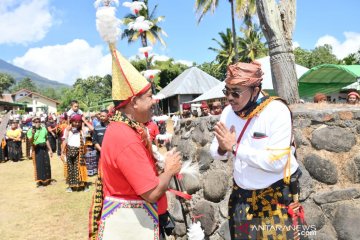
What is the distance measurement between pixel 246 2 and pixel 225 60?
915 inches

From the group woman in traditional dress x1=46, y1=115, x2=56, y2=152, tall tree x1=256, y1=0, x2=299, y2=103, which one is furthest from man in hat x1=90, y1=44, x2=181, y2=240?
woman in traditional dress x1=46, y1=115, x2=56, y2=152

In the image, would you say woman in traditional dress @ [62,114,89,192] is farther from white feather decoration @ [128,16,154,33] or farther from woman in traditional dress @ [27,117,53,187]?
white feather decoration @ [128,16,154,33]

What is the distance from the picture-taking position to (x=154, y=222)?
7.79ft

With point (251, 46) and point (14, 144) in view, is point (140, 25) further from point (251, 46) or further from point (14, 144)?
point (251, 46)

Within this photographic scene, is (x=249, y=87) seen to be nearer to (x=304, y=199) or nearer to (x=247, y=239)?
(x=247, y=239)

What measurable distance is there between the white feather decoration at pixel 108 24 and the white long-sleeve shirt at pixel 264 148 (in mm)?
1130

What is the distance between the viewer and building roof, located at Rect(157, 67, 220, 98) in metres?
31.0

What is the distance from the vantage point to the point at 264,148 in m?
2.48

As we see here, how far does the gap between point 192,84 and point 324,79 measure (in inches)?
704

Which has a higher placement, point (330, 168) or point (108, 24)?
point (108, 24)

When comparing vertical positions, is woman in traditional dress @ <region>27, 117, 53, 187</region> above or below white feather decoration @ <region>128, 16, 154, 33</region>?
below

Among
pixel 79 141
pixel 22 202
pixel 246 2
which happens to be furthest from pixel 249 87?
pixel 246 2

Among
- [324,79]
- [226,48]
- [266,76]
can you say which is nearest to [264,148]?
[266,76]

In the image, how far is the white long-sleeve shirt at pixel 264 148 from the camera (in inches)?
94.0
